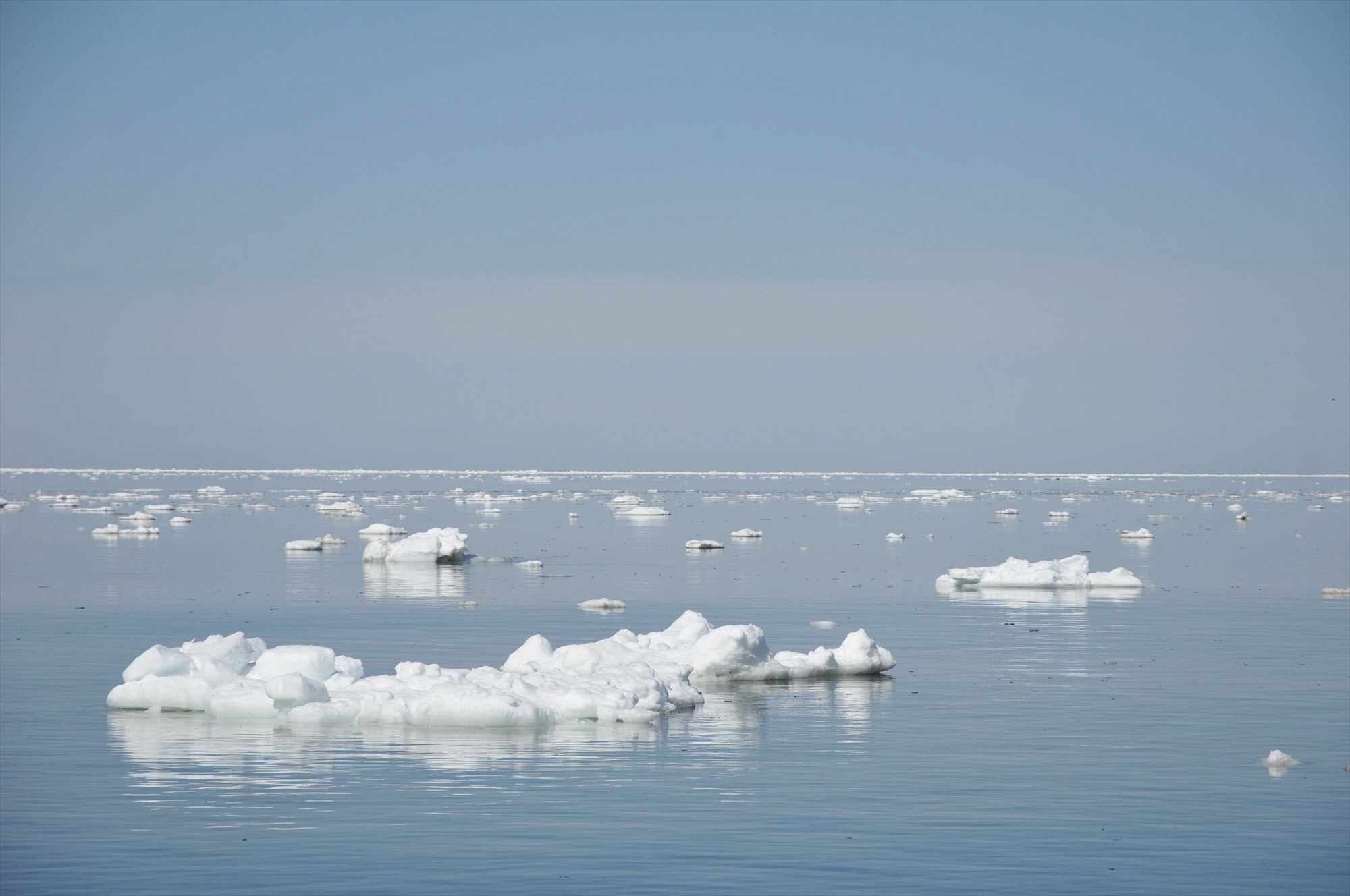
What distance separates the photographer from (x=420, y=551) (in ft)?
182

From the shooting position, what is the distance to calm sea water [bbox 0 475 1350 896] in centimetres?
1405

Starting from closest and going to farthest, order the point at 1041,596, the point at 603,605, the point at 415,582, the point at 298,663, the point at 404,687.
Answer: the point at 404,687 < the point at 298,663 < the point at 603,605 < the point at 1041,596 < the point at 415,582

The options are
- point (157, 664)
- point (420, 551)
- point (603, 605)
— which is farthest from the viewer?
point (420, 551)

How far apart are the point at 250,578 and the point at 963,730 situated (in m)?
31.7

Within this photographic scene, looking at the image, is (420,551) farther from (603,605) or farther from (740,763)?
(740,763)

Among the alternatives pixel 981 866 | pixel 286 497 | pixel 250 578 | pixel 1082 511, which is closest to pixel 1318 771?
pixel 981 866

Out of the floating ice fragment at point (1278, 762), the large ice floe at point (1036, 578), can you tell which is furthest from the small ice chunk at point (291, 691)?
the large ice floe at point (1036, 578)

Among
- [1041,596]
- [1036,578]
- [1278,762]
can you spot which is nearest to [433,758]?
[1278,762]

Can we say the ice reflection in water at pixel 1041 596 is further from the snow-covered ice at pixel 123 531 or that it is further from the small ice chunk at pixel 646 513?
the small ice chunk at pixel 646 513

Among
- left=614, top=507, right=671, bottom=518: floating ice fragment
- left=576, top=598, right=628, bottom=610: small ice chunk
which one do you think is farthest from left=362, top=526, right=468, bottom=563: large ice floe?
Result: left=614, top=507, right=671, bottom=518: floating ice fragment

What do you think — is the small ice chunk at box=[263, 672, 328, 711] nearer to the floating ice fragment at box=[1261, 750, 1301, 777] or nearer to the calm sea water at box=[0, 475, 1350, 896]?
the calm sea water at box=[0, 475, 1350, 896]

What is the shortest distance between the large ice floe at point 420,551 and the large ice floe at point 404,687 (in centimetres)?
3098

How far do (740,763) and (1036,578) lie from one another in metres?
28.7

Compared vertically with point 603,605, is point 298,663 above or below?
above
